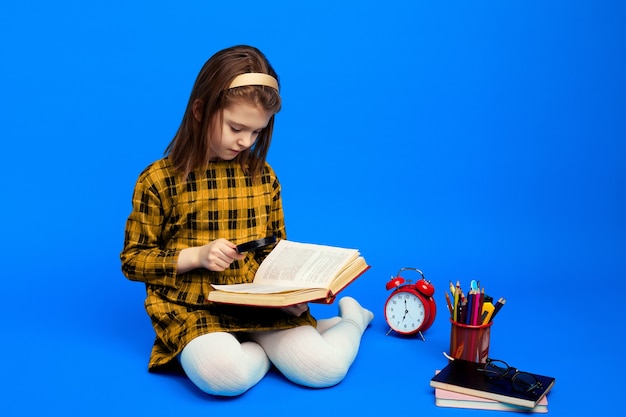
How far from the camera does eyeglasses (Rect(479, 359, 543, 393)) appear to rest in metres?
2.63

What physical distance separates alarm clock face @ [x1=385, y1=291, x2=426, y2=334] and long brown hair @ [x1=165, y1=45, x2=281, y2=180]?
2.94 ft

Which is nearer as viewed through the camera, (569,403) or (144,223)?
(569,403)

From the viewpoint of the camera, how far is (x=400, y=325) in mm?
3312

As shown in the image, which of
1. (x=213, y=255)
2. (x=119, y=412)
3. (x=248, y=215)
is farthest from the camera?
(x=248, y=215)

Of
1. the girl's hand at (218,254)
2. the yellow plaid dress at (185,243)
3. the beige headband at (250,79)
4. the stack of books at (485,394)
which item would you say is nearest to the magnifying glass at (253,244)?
the girl's hand at (218,254)

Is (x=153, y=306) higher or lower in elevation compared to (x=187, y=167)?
lower

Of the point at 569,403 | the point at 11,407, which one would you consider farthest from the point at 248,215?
the point at 569,403

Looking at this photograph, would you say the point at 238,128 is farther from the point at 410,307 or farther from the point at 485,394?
the point at 485,394

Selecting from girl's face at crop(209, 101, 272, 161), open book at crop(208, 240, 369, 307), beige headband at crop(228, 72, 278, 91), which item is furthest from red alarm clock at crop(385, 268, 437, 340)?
beige headband at crop(228, 72, 278, 91)

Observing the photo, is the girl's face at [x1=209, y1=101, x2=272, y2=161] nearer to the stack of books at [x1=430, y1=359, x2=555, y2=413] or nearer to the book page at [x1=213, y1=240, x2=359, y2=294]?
the book page at [x1=213, y1=240, x2=359, y2=294]

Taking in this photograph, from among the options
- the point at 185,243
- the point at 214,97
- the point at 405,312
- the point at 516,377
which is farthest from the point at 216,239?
the point at 516,377

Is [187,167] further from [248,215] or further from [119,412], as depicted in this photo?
[119,412]

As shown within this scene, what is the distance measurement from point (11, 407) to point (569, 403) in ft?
5.69

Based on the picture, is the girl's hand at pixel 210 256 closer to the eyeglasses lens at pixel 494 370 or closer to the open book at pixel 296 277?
the open book at pixel 296 277
